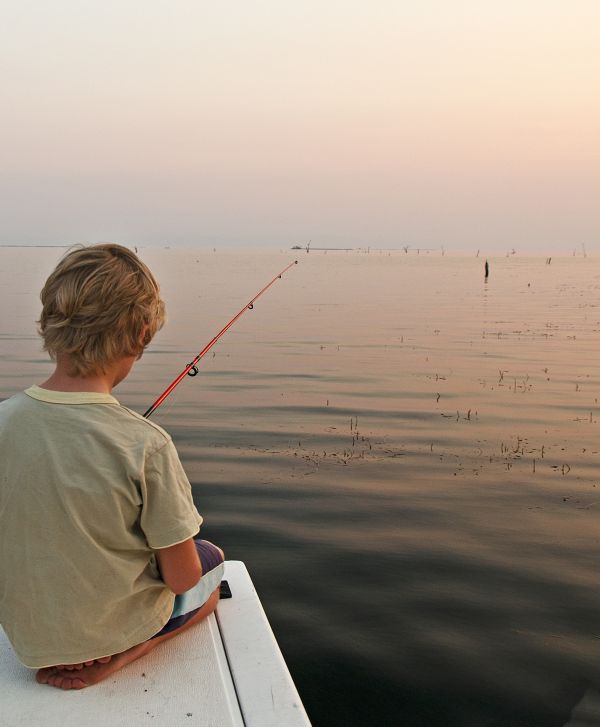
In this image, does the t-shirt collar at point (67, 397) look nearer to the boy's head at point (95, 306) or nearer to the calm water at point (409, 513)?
the boy's head at point (95, 306)

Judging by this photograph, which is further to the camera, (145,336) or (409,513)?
(409,513)

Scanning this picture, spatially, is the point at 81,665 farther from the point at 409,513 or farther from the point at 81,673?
the point at 409,513

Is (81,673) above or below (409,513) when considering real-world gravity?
above

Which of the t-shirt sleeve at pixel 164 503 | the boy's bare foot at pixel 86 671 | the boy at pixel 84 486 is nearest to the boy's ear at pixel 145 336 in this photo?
the boy at pixel 84 486

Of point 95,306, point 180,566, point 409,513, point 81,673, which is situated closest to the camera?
point 95,306

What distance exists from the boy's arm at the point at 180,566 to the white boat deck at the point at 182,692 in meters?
0.28

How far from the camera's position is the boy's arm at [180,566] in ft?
9.81

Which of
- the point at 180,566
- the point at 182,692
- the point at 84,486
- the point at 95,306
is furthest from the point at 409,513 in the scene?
the point at 95,306

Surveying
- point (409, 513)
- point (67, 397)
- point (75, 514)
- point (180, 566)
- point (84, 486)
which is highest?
point (67, 397)

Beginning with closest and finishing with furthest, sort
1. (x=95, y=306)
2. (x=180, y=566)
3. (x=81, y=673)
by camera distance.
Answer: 1. (x=95, y=306)
2. (x=81, y=673)
3. (x=180, y=566)

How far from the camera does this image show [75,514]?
280 centimetres

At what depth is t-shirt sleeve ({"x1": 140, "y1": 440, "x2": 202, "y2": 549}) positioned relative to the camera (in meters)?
2.83

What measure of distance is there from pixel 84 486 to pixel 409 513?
523cm

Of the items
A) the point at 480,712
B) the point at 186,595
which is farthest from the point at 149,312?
the point at 480,712
